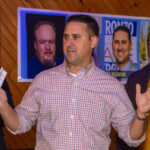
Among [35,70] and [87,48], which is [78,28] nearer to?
[87,48]

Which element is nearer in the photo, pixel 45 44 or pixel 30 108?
pixel 30 108

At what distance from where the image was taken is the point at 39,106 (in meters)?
1.94

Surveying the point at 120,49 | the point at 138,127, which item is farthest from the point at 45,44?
the point at 138,127

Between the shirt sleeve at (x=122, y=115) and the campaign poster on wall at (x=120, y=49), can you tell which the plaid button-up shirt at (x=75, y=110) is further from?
the campaign poster on wall at (x=120, y=49)

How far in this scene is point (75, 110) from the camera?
6.03 ft

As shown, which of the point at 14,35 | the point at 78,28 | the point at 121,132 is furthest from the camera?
the point at 14,35

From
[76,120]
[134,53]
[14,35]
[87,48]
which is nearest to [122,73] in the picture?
[134,53]

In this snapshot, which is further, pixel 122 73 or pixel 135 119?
pixel 122 73

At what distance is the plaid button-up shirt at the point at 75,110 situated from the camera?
1803mm

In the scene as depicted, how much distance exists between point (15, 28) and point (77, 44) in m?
1.58

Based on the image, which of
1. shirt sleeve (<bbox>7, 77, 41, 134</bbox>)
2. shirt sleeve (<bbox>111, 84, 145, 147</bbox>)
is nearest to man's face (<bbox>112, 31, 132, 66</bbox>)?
shirt sleeve (<bbox>111, 84, 145, 147</bbox>)

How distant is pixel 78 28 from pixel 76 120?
0.66m

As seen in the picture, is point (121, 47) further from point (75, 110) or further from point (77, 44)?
point (75, 110)

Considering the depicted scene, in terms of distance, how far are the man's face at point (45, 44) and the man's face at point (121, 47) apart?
87 centimetres
